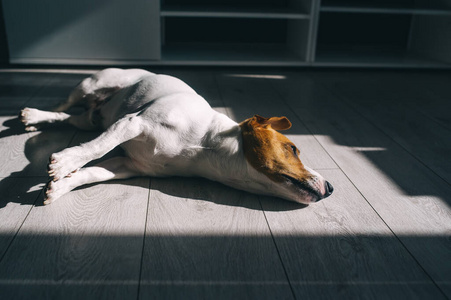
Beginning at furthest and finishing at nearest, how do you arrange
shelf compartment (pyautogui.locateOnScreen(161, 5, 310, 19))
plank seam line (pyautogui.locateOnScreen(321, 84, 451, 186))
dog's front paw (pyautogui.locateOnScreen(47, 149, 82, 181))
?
shelf compartment (pyautogui.locateOnScreen(161, 5, 310, 19)), plank seam line (pyautogui.locateOnScreen(321, 84, 451, 186)), dog's front paw (pyautogui.locateOnScreen(47, 149, 82, 181))

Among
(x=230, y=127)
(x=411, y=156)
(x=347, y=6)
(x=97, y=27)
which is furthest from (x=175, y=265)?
(x=347, y=6)

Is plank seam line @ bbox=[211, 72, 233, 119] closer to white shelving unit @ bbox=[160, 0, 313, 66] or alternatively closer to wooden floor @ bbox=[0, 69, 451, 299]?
white shelving unit @ bbox=[160, 0, 313, 66]

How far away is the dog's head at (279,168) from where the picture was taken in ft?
4.25

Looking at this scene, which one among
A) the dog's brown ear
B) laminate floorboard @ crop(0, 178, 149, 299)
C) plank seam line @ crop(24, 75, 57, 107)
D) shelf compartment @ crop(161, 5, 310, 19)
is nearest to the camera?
laminate floorboard @ crop(0, 178, 149, 299)

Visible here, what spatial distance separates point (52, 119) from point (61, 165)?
0.74 metres

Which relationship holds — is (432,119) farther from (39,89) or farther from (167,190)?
(39,89)

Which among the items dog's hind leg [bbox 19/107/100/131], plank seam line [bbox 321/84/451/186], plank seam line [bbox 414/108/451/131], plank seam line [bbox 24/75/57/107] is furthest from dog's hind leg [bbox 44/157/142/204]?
plank seam line [bbox 414/108/451/131]

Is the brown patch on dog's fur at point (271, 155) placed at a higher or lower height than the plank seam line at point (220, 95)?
higher

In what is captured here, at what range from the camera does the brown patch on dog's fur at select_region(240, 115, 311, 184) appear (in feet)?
4.24

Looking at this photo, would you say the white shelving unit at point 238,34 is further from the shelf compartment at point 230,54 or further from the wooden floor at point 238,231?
the wooden floor at point 238,231

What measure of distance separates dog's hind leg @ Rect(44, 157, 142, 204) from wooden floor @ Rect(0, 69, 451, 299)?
0.03m

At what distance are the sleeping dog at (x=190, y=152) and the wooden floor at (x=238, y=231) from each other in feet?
0.18

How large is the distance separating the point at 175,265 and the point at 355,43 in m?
3.37

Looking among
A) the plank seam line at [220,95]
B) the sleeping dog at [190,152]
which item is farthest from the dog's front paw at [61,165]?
the plank seam line at [220,95]
